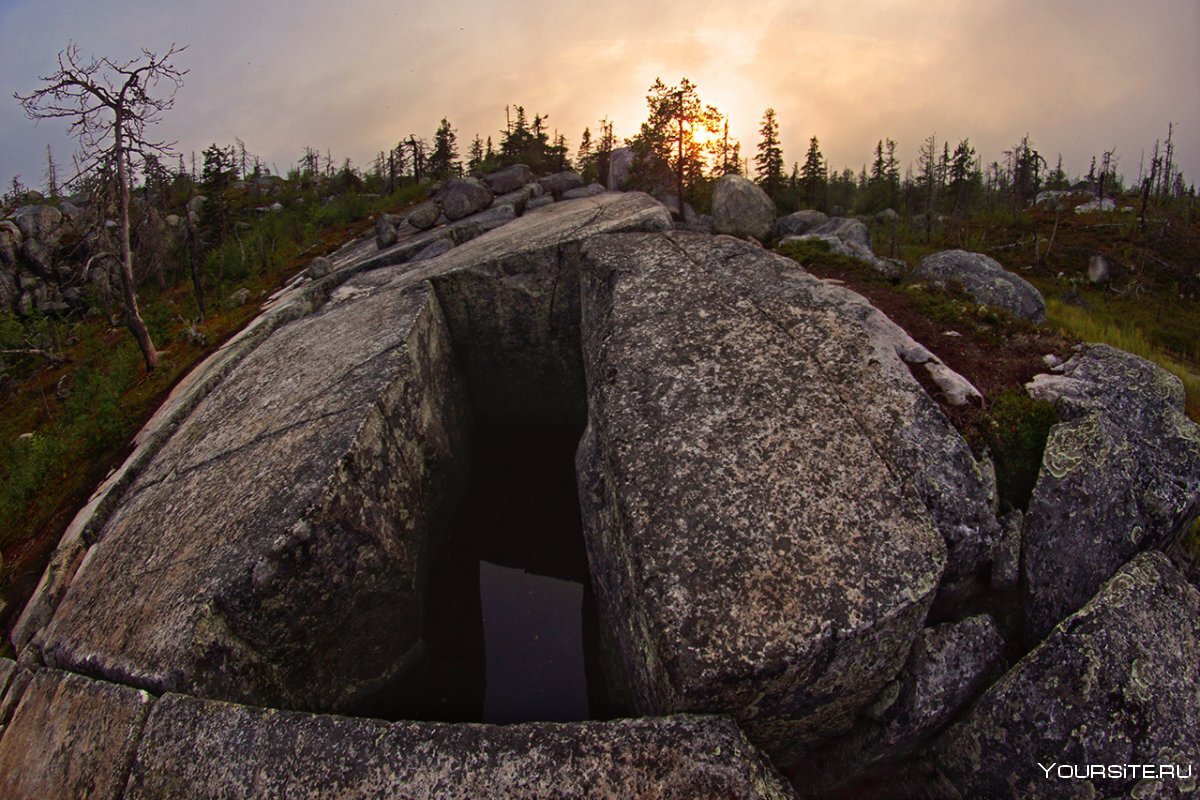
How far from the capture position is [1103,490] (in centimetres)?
538

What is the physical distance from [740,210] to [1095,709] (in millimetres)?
15795

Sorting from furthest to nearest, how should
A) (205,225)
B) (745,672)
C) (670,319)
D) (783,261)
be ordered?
1. (205,225)
2. (783,261)
3. (670,319)
4. (745,672)

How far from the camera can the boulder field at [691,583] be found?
12.7 feet

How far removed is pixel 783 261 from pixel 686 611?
4.92 metres

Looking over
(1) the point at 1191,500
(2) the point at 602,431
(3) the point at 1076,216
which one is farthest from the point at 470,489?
(3) the point at 1076,216

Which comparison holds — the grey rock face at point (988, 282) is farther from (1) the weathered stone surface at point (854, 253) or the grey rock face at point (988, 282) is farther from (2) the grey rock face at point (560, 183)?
(2) the grey rock face at point (560, 183)

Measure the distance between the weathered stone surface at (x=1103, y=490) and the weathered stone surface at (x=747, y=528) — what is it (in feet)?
5.38

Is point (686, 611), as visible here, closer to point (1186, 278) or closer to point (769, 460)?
point (769, 460)

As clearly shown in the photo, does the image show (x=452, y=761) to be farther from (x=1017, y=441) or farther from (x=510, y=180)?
(x=510, y=180)

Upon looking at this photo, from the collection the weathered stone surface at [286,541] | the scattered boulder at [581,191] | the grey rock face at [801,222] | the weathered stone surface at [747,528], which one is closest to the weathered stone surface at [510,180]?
the scattered boulder at [581,191]

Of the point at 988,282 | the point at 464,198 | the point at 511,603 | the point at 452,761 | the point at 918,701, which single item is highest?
the point at 464,198

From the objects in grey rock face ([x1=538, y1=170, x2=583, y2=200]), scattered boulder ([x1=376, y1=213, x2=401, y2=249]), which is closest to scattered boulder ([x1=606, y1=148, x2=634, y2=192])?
grey rock face ([x1=538, y1=170, x2=583, y2=200])

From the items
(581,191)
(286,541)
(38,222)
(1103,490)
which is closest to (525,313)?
(286,541)

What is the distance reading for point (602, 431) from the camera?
5613 millimetres
